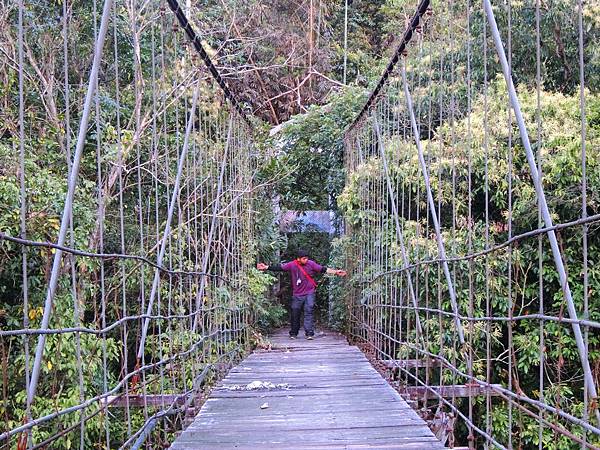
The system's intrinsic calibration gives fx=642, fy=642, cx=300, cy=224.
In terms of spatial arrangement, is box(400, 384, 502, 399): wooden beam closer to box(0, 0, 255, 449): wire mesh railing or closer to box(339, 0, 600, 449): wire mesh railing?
box(339, 0, 600, 449): wire mesh railing

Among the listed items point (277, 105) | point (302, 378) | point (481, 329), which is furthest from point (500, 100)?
point (277, 105)

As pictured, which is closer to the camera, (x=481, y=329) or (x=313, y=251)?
(x=481, y=329)

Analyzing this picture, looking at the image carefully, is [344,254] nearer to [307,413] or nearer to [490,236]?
[490,236]

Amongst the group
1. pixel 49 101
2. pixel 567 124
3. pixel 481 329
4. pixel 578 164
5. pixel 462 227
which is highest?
pixel 49 101

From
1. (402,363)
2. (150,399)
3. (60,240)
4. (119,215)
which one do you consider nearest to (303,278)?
(119,215)

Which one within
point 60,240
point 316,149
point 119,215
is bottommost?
point 60,240

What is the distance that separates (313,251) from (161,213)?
3.18 m

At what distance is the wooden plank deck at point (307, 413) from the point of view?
233cm

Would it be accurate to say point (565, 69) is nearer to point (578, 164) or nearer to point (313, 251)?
point (578, 164)

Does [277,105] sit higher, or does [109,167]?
[277,105]

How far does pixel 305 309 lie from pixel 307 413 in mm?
3500

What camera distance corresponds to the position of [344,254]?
6.15 metres

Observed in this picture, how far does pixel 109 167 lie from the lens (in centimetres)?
498

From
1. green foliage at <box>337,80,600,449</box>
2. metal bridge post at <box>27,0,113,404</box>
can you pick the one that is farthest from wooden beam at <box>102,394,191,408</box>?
green foliage at <box>337,80,600,449</box>
